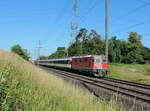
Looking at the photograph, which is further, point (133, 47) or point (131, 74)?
point (133, 47)

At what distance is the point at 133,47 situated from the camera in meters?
72.2

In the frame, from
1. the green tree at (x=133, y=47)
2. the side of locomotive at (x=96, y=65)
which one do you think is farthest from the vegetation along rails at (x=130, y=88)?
the green tree at (x=133, y=47)

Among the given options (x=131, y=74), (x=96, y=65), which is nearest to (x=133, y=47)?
(x=131, y=74)

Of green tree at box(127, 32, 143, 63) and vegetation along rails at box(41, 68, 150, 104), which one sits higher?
green tree at box(127, 32, 143, 63)

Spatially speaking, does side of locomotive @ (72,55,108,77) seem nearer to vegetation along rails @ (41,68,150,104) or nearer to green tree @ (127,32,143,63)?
vegetation along rails @ (41,68,150,104)

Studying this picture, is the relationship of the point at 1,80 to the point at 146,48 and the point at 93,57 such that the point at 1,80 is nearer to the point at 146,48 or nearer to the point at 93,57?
the point at 93,57

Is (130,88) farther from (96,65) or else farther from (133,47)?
(133,47)

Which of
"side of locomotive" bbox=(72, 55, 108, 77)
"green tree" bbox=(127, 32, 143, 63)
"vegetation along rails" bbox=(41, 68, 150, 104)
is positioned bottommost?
"vegetation along rails" bbox=(41, 68, 150, 104)

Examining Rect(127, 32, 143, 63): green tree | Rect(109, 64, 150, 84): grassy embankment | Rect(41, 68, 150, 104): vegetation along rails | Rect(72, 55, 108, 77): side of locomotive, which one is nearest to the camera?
Rect(41, 68, 150, 104): vegetation along rails

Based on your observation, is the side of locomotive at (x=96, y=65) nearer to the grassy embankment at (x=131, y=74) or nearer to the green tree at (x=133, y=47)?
the grassy embankment at (x=131, y=74)

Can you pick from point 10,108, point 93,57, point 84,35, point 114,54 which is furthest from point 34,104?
point 114,54

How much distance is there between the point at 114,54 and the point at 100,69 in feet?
149

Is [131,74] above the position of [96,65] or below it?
below

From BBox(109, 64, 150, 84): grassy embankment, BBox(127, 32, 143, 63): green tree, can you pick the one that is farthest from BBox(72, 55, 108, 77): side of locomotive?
BBox(127, 32, 143, 63): green tree
